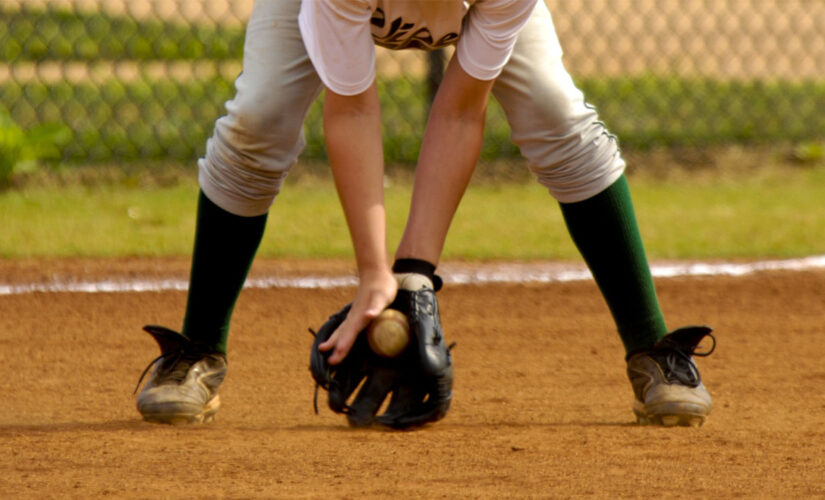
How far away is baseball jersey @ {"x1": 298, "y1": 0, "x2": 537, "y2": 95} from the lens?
6.86ft

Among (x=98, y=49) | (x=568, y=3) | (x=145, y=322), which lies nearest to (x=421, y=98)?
(x=98, y=49)

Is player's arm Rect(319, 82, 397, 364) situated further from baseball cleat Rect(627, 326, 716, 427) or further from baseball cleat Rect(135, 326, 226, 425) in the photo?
baseball cleat Rect(627, 326, 716, 427)

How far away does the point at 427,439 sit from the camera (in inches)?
89.7

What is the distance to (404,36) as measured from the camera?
222cm

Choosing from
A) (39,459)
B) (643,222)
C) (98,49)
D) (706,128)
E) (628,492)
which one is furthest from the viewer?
(98,49)

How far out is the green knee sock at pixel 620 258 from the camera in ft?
8.17

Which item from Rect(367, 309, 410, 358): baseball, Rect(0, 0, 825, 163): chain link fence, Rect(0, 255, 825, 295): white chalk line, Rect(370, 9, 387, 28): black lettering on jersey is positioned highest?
Rect(370, 9, 387, 28): black lettering on jersey

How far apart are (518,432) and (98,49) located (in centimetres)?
577

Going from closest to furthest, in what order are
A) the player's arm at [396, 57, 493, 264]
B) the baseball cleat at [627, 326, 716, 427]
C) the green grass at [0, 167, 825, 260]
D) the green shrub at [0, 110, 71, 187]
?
the player's arm at [396, 57, 493, 264] → the baseball cleat at [627, 326, 716, 427] → the green grass at [0, 167, 825, 260] → the green shrub at [0, 110, 71, 187]

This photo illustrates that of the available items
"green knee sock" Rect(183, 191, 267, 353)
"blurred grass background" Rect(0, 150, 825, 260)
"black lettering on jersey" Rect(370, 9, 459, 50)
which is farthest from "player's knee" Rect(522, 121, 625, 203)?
"blurred grass background" Rect(0, 150, 825, 260)

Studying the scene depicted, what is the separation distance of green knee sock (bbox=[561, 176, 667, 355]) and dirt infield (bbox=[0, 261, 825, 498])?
0.61ft

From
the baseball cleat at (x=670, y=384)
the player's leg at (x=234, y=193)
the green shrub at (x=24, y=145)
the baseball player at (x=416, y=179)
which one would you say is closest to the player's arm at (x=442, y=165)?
the baseball player at (x=416, y=179)

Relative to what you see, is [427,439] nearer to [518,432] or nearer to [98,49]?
[518,432]

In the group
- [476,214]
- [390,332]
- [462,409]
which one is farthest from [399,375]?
[476,214]
